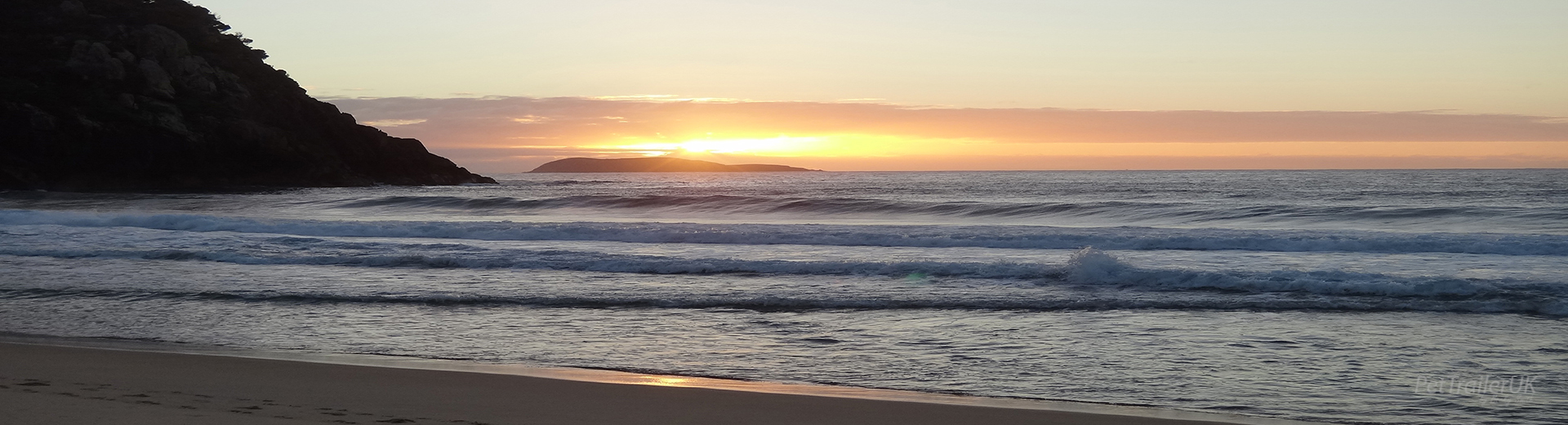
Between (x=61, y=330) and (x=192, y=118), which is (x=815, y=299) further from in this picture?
(x=192, y=118)

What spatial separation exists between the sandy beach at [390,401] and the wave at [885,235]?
1303 cm

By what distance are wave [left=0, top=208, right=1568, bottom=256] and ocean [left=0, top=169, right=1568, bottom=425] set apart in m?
0.10

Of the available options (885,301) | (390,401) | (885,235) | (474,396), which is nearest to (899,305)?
(885,301)

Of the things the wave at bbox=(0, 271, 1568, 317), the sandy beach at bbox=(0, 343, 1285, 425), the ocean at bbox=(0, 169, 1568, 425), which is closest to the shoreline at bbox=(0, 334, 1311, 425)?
the sandy beach at bbox=(0, 343, 1285, 425)

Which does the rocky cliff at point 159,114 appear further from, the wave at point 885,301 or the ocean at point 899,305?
the wave at point 885,301

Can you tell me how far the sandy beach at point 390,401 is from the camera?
4977 millimetres

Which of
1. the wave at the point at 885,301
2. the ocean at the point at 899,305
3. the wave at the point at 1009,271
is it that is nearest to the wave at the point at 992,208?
the ocean at the point at 899,305

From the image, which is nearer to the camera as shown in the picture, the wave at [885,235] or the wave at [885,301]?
the wave at [885,301]

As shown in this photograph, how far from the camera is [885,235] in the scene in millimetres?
19453

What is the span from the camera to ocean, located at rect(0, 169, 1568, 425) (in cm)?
630

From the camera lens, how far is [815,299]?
33.9 ft

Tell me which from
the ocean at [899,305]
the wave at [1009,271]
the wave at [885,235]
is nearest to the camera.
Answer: the ocean at [899,305]

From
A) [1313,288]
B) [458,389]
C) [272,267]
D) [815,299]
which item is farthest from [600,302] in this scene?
[1313,288]

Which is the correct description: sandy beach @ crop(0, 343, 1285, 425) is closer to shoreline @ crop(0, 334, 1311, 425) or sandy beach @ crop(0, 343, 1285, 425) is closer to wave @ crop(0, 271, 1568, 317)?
shoreline @ crop(0, 334, 1311, 425)
